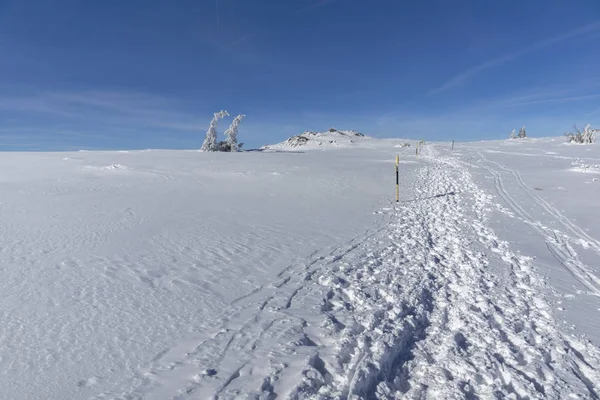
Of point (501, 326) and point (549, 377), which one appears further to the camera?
point (501, 326)

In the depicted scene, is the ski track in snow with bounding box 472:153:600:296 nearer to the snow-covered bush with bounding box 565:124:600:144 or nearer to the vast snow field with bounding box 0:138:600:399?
the vast snow field with bounding box 0:138:600:399

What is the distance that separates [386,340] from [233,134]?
38833 mm

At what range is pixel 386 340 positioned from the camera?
12.7 ft

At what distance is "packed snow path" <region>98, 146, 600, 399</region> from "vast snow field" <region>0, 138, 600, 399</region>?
0.06ft

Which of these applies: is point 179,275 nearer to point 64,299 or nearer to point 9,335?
point 64,299

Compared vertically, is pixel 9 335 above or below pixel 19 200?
below


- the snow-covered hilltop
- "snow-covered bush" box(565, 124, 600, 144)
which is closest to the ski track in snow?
"snow-covered bush" box(565, 124, 600, 144)

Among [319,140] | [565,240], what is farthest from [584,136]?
[565,240]

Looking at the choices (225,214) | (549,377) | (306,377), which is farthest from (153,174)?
(549,377)

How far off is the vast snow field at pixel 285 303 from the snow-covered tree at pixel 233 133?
30.8m

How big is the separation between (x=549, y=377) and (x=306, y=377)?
2363 mm

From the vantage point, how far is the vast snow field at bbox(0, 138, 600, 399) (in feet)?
10.6

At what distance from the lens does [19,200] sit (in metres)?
9.00

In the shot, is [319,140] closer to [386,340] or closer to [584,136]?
[584,136]
